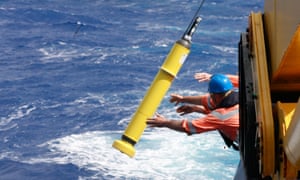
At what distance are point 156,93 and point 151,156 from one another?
9.78 meters

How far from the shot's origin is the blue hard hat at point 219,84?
610 centimetres

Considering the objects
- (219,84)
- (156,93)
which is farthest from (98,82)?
(156,93)

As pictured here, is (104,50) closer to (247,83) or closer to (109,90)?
(109,90)

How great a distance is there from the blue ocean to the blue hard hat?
7690 mm

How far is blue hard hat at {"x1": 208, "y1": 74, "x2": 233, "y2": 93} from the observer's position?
20.0 ft

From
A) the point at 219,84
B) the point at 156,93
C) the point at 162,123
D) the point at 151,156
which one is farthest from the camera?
the point at 151,156

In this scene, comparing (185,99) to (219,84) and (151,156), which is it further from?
(151,156)

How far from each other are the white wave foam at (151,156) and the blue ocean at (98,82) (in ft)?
0.08

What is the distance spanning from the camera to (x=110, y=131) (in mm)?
16797

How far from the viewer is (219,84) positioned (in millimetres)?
6168

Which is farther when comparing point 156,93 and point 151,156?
point 151,156

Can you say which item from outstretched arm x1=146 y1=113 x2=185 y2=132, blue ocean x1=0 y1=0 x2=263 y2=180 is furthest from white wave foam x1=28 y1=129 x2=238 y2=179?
outstretched arm x1=146 y1=113 x2=185 y2=132

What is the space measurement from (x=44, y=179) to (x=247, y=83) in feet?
30.5

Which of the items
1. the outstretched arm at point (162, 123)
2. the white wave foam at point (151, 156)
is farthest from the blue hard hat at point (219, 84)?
the white wave foam at point (151, 156)
